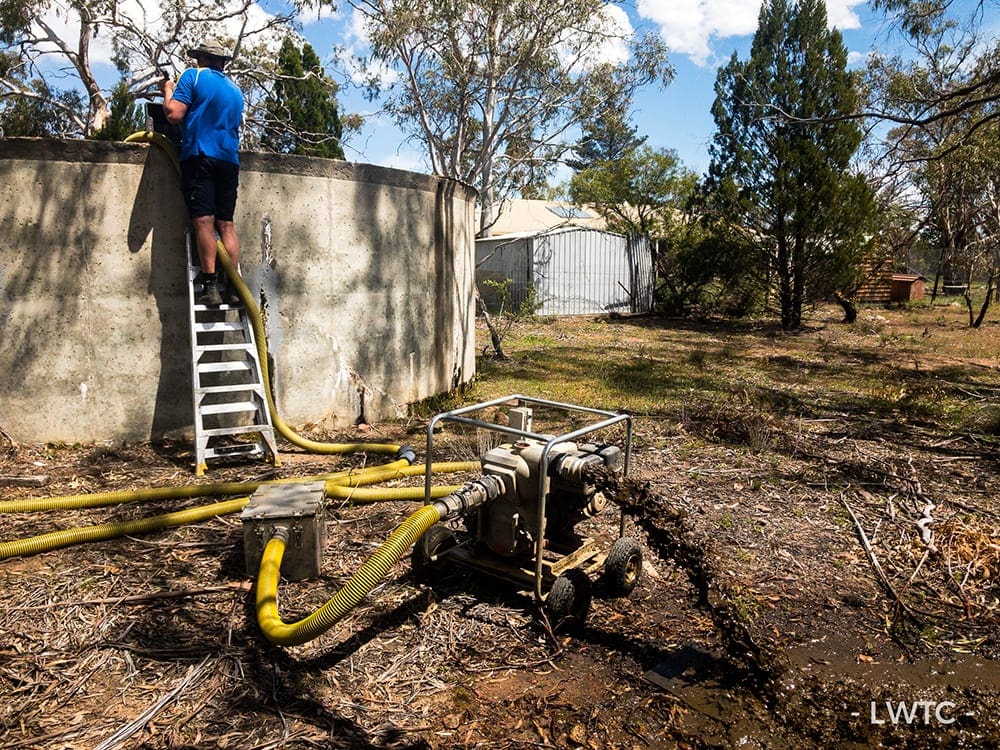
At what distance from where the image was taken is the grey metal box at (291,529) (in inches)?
158

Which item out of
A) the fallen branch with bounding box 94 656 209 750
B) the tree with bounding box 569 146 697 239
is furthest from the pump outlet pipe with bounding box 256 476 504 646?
the tree with bounding box 569 146 697 239

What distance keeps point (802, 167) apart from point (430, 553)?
53.3 feet

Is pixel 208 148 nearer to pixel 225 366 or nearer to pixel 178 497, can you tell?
pixel 225 366

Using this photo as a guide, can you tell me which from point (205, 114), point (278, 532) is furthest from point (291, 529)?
point (205, 114)

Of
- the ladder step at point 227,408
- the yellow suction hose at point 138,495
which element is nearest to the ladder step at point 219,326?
the ladder step at point 227,408

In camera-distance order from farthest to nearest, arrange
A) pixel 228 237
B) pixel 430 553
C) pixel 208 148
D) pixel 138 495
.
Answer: pixel 228 237, pixel 208 148, pixel 138 495, pixel 430 553

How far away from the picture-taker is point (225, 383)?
6598 mm

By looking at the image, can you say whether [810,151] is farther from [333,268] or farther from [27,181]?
[27,181]

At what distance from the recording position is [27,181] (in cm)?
603

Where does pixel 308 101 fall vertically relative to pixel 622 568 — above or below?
above

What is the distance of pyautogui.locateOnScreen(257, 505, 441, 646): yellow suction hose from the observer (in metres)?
3.03

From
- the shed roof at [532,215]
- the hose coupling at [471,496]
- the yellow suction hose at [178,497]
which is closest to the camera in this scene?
the hose coupling at [471,496]

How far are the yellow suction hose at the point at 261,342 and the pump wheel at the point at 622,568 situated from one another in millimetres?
2797

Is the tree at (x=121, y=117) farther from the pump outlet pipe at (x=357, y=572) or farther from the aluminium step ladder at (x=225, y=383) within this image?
the pump outlet pipe at (x=357, y=572)
